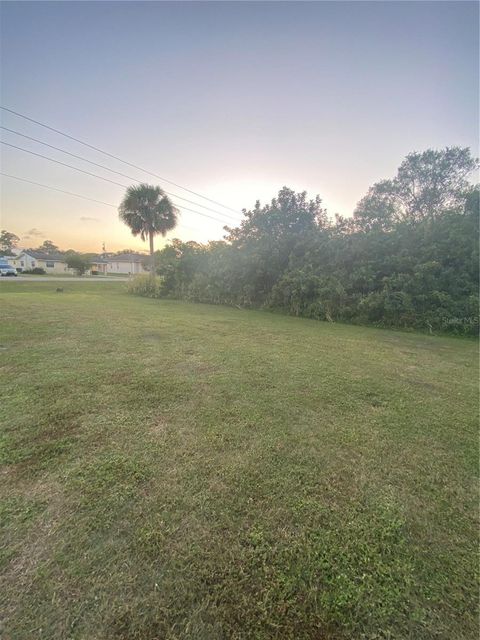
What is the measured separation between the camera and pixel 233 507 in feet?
4.31

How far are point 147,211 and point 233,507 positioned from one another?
17920mm

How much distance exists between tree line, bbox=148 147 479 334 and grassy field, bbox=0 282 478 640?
16.1 feet

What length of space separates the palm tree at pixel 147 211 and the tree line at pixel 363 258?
473 centimetres

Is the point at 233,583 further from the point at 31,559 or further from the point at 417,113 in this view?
the point at 417,113

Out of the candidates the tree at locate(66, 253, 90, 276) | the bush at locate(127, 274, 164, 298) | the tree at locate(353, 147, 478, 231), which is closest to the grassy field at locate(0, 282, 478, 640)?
the bush at locate(127, 274, 164, 298)

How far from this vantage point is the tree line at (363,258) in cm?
700

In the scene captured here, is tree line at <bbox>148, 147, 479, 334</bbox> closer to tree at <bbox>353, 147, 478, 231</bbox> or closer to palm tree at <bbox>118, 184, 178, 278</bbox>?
tree at <bbox>353, 147, 478, 231</bbox>

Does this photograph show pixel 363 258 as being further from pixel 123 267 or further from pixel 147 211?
pixel 123 267

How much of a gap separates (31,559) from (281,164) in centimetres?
1177

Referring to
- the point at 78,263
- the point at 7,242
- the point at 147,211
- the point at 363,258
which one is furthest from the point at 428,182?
the point at 7,242

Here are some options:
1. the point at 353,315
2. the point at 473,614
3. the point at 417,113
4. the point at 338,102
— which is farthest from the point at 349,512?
the point at 417,113

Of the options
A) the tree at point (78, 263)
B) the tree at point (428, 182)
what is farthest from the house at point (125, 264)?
the tree at point (428, 182)

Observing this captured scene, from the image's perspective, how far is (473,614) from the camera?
0.93 m

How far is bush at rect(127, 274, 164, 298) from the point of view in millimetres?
12641
